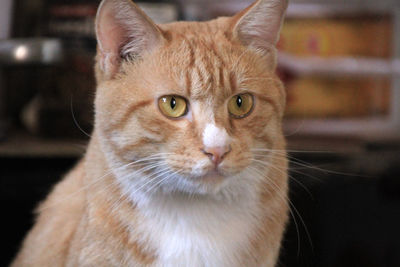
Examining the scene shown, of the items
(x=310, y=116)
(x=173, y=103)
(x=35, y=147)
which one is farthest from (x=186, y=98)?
(x=310, y=116)

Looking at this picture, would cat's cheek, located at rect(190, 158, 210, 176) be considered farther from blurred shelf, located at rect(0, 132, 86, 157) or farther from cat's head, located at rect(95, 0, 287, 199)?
blurred shelf, located at rect(0, 132, 86, 157)

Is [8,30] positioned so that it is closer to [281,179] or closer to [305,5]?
[281,179]

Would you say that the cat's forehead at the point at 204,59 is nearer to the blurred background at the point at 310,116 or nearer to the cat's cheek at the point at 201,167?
the cat's cheek at the point at 201,167

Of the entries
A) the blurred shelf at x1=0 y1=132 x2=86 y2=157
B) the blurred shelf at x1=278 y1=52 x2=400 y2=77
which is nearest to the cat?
the blurred shelf at x1=0 y1=132 x2=86 y2=157

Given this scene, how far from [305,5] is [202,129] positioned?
1.05 metres

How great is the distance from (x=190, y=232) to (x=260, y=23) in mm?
369

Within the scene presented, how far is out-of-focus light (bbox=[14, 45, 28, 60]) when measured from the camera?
0.82 meters

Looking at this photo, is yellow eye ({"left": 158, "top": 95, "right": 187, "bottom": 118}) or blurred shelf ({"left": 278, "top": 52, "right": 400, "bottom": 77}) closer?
yellow eye ({"left": 158, "top": 95, "right": 187, "bottom": 118})

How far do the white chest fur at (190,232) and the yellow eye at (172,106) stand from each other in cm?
14

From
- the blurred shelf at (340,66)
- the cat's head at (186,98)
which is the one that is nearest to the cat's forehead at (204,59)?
the cat's head at (186,98)

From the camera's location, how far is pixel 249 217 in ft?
2.85

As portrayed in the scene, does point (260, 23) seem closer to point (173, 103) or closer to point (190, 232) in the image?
point (173, 103)

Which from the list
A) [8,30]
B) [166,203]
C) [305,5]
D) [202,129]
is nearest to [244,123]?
[202,129]

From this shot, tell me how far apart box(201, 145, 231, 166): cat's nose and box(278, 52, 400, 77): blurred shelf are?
1025 mm
